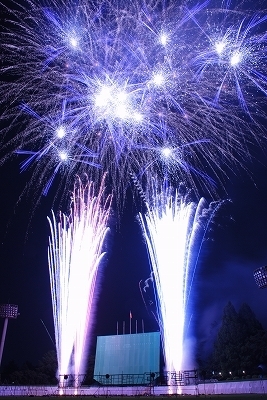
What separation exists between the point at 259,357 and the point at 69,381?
1022 inches

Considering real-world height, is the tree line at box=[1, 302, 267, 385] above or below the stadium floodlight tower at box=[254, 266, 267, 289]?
below

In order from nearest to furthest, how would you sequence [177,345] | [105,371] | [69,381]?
[177,345], [69,381], [105,371]

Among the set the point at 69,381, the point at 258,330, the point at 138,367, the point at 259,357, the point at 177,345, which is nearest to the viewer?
the point at 177,345

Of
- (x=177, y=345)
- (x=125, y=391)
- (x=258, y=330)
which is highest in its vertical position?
(x=258, y=330)

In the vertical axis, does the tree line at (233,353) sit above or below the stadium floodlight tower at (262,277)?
below

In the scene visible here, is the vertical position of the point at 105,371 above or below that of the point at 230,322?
below

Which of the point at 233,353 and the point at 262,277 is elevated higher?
the point at 262,277

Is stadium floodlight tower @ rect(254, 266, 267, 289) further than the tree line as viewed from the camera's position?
No

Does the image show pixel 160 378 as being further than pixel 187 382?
Yes

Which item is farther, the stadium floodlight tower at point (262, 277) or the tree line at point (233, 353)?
the tree line at point (233, 353)

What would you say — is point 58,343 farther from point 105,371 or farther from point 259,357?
point 259,357

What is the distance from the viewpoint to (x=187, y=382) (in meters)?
30.3

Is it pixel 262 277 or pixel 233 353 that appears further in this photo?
pixel 233 353

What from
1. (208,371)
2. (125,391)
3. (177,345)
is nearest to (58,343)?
(125,391)
